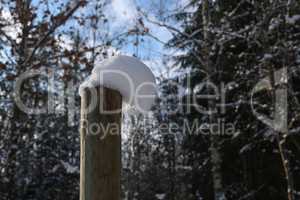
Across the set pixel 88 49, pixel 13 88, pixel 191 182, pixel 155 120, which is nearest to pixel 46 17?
pixel 88 49

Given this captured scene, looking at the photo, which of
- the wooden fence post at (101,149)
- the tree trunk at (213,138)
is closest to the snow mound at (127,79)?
the wooden fence post at (101,149)

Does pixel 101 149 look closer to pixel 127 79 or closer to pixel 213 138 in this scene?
pixel 127 79

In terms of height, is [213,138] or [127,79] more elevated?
[127,79]

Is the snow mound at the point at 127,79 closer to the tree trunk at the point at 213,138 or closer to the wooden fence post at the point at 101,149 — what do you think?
the wooden fence post at the point at 101,149

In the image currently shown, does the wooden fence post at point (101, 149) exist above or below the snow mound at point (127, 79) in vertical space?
below

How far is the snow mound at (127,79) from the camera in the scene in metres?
1.33

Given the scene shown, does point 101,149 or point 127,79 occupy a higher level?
point 127,79

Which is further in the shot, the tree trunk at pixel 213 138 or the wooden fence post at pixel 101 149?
the tree trunk at pixel 213 138

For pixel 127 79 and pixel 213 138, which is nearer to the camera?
pixel 127 79

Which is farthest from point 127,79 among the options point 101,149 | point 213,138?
point 213,138

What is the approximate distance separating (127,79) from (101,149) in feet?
0.89

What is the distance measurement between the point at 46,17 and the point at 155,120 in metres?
6.80

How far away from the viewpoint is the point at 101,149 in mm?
1285

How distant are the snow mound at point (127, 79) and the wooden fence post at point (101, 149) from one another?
3 cm
